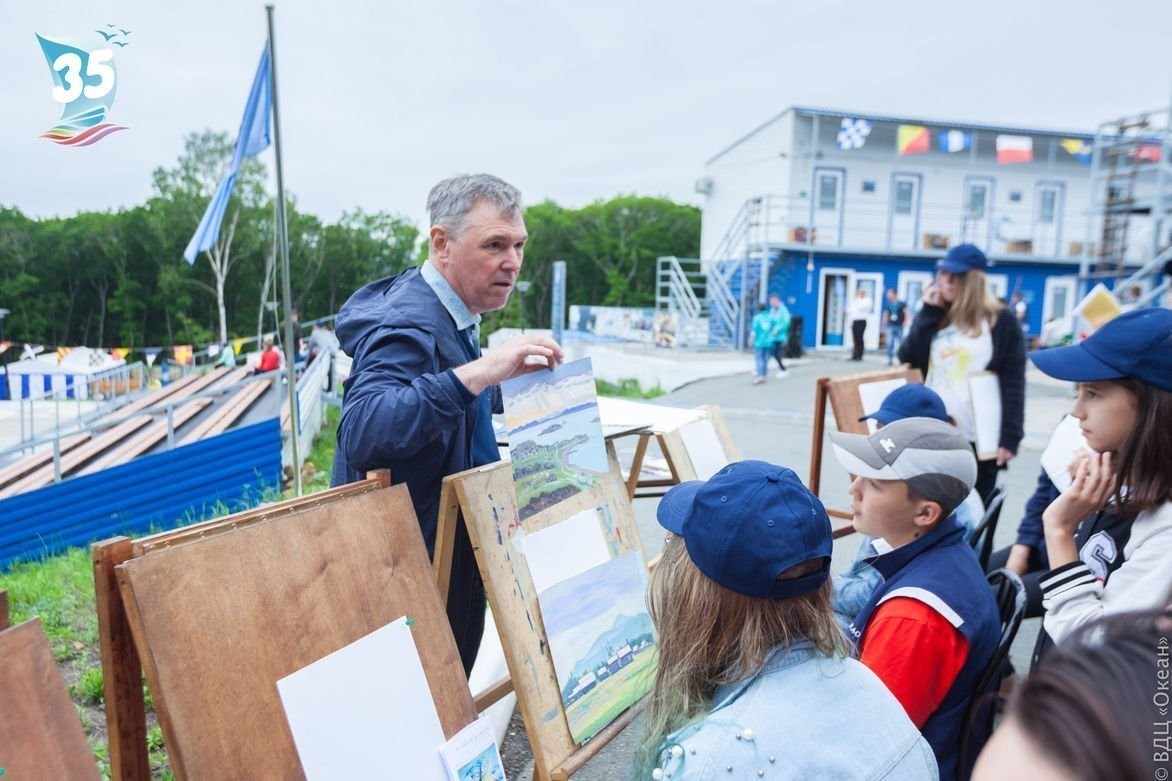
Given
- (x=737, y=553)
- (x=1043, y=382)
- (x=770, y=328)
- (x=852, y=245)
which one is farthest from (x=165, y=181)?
(x=737, y=553)

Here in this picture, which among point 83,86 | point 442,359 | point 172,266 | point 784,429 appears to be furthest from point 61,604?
point 172,266

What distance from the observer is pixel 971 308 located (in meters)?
3.62

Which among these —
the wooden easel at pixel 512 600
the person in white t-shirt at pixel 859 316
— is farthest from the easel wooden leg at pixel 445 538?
the person in white t-shirt at pixel 859 316

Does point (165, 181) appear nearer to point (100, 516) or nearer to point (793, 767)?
point (100, 516)

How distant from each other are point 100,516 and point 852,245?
64.5ft

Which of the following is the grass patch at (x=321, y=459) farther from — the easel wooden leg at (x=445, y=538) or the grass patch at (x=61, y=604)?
the easel wooden leg at (x=445, y=538)

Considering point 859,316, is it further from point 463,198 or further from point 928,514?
point 463,198

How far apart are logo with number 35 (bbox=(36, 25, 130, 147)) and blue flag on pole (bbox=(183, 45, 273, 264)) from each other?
3.00 metres

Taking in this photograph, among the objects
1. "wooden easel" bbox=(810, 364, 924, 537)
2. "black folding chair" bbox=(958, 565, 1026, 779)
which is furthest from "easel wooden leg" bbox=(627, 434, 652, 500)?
"black folding chair" bbox=(958, 565, 1026, 779)

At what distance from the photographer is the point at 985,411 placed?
361 cm

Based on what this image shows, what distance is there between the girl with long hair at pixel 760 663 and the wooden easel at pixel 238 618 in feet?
2.11

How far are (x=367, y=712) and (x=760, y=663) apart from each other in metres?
0.79

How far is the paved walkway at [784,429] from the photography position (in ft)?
9.08

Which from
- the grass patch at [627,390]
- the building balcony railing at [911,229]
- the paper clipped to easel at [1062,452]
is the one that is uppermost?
the building balcony railing at [911,229]
